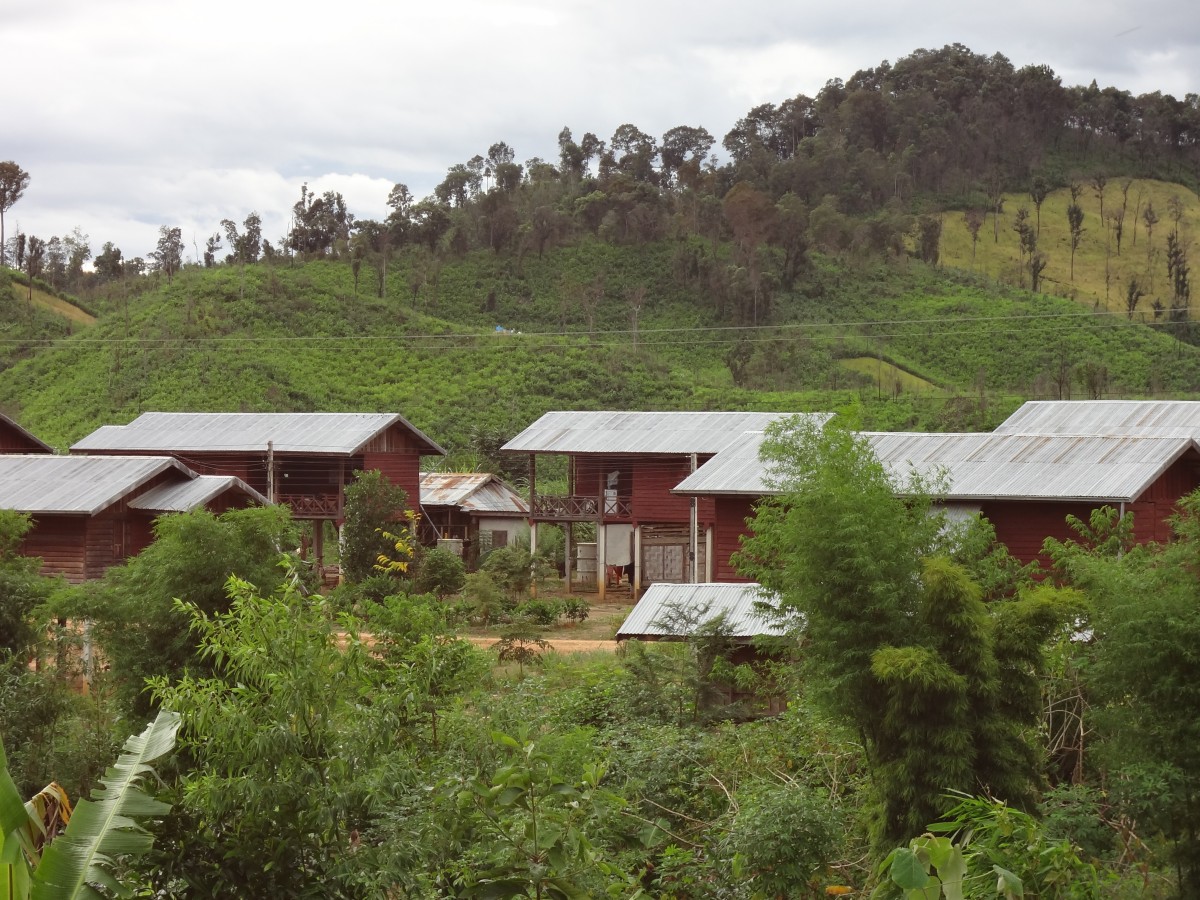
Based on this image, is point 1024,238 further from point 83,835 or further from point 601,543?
point 83,835

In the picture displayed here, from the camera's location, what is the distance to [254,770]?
329 inches

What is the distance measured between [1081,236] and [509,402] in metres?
41.0

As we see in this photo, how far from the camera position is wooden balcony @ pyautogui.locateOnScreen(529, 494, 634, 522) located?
3484 centimetres

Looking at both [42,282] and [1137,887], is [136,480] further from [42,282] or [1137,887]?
[42,282]

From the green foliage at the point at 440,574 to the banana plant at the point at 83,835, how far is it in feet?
64.1

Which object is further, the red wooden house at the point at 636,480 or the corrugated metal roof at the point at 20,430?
the red wooden house at the point at 636,480

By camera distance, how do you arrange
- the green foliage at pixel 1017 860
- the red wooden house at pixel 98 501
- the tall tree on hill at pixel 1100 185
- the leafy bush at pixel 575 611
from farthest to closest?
the tall tree on hill at pixel 1100 185
the leafy bush at pixel 575 611
the red wooden house at pixel 98 501
the green foliage at pixel 1017 860

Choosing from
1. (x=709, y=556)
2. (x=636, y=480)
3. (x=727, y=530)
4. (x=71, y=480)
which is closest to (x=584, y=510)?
(x=636, y=480)

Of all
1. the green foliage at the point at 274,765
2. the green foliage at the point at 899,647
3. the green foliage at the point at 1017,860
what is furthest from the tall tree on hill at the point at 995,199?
the green foliage at the point at 274,765

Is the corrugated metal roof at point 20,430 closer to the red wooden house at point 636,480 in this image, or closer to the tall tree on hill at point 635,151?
the red wooden house at point 636,480

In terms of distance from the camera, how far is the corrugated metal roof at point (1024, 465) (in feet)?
69.4

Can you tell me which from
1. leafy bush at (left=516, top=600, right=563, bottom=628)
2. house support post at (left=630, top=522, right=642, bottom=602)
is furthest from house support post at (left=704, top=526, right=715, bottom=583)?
leafy bush at (left=516, top=600, right=563, bottom=628)

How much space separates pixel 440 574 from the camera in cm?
2869

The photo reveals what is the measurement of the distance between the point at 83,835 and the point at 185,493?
59.1 feet
